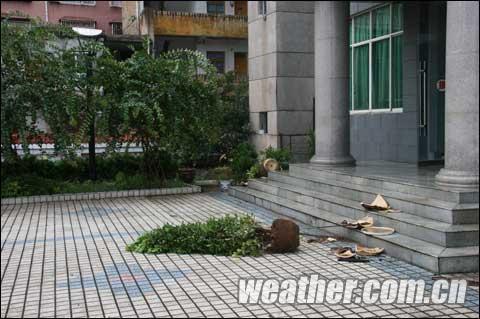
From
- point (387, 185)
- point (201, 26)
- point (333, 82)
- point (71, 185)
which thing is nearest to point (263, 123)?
point (333, 82)

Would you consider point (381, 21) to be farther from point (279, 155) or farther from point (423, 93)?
point (279, 155)

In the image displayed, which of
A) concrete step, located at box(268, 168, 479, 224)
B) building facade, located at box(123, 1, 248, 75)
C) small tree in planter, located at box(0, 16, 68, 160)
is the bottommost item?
concrete step, located at box(268, 168, 479, 224)

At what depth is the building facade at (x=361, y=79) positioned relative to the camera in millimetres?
10328

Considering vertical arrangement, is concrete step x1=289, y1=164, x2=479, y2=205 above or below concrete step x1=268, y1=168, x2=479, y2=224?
above

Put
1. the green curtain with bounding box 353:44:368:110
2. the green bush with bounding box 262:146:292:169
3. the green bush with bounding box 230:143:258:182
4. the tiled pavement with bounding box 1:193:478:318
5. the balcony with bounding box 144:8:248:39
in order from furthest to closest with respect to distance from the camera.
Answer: the balcony with bounding box 144:8:248:39 → the green bush with bounding box 230:143:258:182 → the green curtain with bounding box 353:44:368:110 → the green bush with bounding box 262:146:292:169 → the tiled pavement with bounding box 1:193:478:318

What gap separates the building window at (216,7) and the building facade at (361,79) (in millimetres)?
12907

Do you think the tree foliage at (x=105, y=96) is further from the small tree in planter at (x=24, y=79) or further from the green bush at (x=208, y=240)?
the green bush at (x=208, y=240)

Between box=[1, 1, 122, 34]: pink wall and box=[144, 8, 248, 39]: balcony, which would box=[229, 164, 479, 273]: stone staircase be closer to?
box=[1, 1, 122, 34]: pink wall

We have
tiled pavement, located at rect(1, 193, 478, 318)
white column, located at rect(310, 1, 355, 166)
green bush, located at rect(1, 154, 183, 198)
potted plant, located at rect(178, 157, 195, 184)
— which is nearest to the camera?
tiled pavement, located at rect(1, 193, 478, 318)

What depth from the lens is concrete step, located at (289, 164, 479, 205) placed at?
6418 millimetres

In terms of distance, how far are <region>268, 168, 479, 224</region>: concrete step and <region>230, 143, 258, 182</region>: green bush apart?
2223 millimetres

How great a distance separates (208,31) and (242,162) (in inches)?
493

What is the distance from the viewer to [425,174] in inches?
348

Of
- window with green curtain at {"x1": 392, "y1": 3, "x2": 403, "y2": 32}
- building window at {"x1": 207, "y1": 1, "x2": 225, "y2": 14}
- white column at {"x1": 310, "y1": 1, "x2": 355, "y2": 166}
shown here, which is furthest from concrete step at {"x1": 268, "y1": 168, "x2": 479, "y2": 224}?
building window at {"x1": 207, "y1": 1, "x2": 225, "y2": 14}
